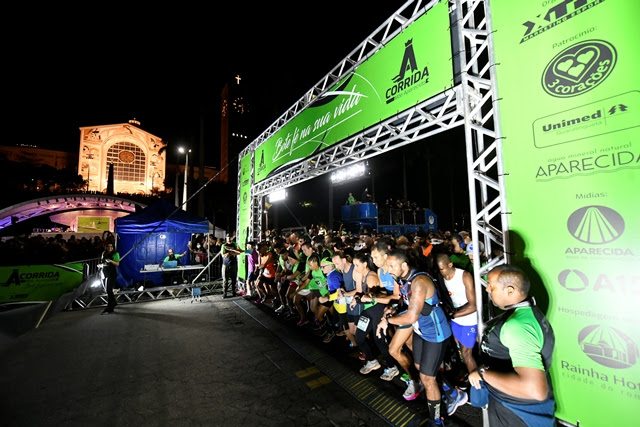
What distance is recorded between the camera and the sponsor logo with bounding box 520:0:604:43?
2.43 meters

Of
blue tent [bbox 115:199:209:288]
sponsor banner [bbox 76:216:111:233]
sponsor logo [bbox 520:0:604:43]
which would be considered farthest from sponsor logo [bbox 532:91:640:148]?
sponsor banner [bbox 76:216:111:233]

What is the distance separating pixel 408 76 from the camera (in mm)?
4418

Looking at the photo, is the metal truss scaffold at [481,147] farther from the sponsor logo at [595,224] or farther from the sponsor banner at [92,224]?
the sponsor banner at [92,224]

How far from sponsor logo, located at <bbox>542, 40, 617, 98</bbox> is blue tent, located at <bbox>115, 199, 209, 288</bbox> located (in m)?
12.2

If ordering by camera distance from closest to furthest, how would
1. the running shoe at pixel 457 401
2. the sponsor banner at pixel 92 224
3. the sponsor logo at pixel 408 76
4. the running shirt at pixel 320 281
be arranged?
the running shoe at pixel 457 401
the sponsor logo at pixel 408 76
the running shirt at pixel 320 281
the sponsor banner at pixel 92 224

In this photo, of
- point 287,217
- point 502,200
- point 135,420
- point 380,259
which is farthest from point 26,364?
point 287,217

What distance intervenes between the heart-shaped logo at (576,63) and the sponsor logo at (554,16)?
1.18 feet

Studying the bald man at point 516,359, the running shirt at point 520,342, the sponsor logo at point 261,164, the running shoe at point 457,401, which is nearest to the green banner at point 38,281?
the sponsor logo at point 261,164

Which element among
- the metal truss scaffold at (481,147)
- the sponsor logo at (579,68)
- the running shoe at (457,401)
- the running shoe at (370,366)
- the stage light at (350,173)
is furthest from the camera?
the stage light at (350,173)

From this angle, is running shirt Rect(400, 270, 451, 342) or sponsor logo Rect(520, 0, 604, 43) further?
running shirt Rect(400, 270, 451, 342)

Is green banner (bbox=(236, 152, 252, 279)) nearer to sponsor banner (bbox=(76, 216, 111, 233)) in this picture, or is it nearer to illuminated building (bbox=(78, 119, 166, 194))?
sponsor banner (bbox=(76, 216, 111, 233))

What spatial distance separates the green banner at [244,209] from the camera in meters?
11.4

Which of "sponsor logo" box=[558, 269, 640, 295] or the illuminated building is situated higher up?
the illuminated building

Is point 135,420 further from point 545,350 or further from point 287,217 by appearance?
point 287,217
